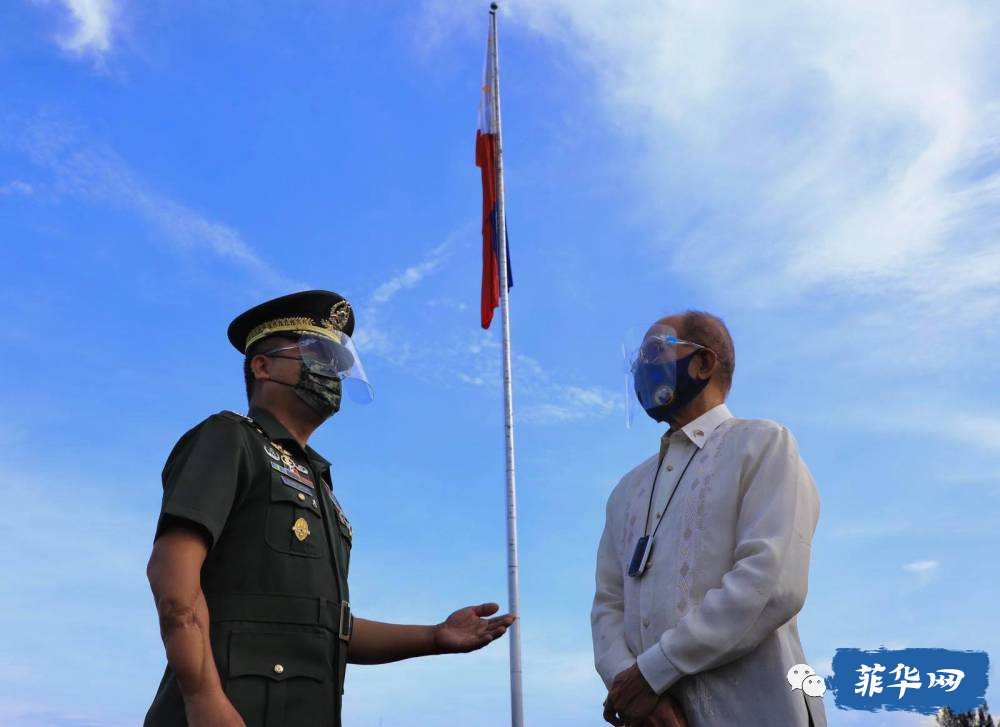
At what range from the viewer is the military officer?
9.84 feet

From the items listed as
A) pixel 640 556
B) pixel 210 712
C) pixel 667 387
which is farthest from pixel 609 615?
pixel 210 712

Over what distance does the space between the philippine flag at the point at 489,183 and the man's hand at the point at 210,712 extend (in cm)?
1123

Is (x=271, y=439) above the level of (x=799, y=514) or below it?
above

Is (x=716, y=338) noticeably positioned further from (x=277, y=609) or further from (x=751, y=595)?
(x=277, y=609)

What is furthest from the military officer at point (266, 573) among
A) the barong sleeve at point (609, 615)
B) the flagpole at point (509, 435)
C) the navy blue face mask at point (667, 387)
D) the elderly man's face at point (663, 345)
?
the flagpole at point (509, 435)

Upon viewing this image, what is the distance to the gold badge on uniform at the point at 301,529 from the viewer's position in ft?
11.6

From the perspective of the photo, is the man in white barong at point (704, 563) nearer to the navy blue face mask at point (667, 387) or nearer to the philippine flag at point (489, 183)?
the navy blue face mask at point (667, 387)

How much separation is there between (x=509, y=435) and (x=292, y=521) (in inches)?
363

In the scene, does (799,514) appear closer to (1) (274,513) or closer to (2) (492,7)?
(1) (274,513)

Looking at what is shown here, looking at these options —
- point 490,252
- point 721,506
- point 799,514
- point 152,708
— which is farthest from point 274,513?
point 490,252

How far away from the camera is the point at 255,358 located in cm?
418

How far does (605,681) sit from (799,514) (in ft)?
3.30

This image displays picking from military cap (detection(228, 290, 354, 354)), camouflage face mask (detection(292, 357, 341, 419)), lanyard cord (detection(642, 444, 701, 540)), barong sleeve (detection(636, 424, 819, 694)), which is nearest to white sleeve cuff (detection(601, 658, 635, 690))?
barong sleeve (detection(636, 424, 819, 694))

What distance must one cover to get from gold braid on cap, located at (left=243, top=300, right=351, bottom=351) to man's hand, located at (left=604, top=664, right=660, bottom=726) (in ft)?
6.31
